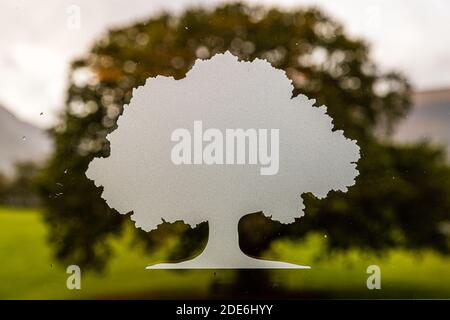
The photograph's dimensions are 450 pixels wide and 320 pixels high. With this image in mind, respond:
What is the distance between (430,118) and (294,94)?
1013 mm

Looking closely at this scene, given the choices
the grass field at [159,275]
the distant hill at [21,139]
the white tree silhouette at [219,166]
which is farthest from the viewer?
the distant hill at [21,139]

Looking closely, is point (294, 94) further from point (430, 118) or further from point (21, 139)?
point (21, 139)

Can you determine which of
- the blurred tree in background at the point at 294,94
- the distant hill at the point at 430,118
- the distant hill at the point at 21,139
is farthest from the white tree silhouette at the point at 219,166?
the distant hill at the point at 430,118

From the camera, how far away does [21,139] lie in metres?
5.47

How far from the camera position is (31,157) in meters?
5.49

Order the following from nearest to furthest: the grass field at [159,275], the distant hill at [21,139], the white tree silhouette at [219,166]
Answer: the white tree silhouette at [219,166]
the grass field at [159,275]
the distant hill at [21,139]

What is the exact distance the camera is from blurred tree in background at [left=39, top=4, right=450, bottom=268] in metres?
5.44

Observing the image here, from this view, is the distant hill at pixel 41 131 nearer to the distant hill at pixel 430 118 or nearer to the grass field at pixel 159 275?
the distant hill at pixel 430 118

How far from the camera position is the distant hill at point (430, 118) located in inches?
217

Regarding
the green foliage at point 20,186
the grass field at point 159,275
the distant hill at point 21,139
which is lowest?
the grass field at point 159,275

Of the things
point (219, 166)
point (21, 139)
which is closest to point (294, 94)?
point (219, 166)

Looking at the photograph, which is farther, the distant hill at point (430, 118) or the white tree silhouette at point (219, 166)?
the distant hill at point (430, 118)

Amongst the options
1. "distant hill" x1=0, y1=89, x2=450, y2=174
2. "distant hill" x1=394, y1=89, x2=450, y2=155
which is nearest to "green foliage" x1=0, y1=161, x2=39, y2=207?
"distant hill" x1=0, y1=89, x2=450, y2=174

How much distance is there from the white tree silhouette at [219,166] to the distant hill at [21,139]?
0.41m
